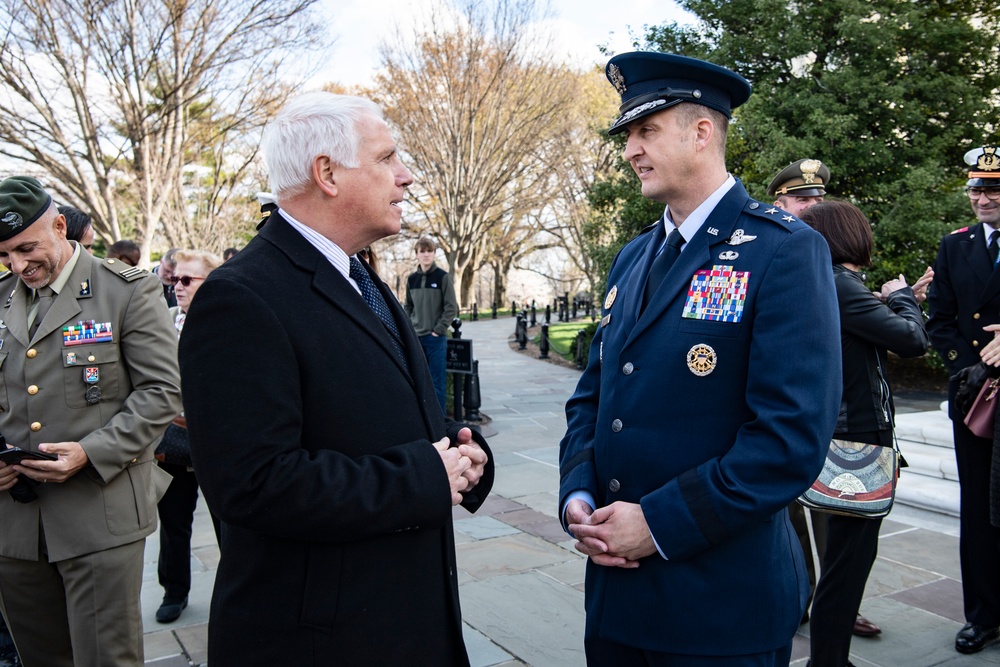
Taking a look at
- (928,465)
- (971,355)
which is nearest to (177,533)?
(971,355)

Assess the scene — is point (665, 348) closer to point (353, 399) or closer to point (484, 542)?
point (353, 399)

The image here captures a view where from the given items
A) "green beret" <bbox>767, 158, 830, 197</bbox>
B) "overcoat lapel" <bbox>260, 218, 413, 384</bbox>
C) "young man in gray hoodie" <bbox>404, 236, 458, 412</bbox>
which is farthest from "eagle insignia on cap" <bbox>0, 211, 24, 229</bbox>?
"young man in gray hoodie" <bbox>404, 236, 458, 412</bbox>

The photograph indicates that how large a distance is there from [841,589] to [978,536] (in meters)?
1.15

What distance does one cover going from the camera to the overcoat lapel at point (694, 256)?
1957 millimetres

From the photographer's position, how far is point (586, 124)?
30250 mm

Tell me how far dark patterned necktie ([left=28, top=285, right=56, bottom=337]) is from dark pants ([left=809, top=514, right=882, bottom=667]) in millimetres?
3099

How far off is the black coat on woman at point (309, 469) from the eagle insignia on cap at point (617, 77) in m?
0.97

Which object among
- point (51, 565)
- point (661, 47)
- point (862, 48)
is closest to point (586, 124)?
point (661, 47)

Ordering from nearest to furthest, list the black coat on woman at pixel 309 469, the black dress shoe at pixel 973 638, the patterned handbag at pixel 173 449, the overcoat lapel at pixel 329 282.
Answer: the black coat on woman at pixel 309 469 → the overcoat lapel at pixel 329 282 → the black dress shoe at pixel 973 638 → the patterned handbag at pixel 173 449

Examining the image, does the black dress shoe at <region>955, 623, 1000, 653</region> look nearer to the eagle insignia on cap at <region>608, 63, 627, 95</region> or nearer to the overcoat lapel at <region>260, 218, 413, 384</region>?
the eagle insignia on cap at <region>608, 63, 627, 95</region>

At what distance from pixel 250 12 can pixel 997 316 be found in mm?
14256

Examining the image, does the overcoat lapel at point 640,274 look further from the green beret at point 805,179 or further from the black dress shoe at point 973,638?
the black dress shoe at point 973,638

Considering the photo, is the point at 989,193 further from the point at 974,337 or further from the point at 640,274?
the point at 640,274

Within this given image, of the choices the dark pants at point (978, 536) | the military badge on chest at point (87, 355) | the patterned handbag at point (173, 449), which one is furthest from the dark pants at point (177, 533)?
the dark pants at point (978, 536)
